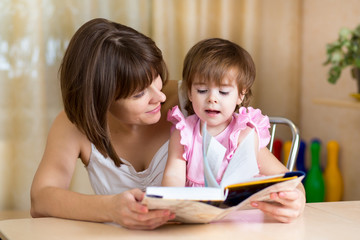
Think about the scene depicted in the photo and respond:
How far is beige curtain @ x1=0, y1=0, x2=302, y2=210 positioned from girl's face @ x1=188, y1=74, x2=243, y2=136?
1936mm

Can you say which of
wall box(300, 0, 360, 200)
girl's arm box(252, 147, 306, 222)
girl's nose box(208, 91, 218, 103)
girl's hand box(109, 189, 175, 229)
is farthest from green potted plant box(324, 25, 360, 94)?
girl's hand box(109, 189, 175, 229)

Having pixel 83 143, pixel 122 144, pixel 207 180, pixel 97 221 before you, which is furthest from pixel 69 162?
pixel 207 180

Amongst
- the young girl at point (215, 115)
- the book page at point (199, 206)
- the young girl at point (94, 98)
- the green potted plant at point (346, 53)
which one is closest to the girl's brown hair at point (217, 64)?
the young girl at point (215, 115)

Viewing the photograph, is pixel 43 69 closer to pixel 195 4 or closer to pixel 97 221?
pixel 195 4

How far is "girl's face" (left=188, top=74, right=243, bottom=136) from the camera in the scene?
134 centimetres

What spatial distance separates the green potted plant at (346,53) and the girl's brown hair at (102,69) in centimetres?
162

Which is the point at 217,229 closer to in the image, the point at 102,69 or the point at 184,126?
the point at 184,126

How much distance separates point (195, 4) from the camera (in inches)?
133

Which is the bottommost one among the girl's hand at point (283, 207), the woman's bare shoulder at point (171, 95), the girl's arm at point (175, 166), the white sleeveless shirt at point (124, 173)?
the white sleeveless shirt at point (124, 173)

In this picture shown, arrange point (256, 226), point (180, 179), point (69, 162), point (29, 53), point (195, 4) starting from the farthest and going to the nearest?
point (195, 4)
point (29, 53)
point (69, 162)
point (180, 179)
point (256, 226)

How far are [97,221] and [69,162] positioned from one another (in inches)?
13.5

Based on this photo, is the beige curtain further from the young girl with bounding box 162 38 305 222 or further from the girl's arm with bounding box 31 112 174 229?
the young girl with bounding box 162 38 305 222

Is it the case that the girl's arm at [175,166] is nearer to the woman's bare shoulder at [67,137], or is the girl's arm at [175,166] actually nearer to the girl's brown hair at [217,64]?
the girl's brown hair at [217,64]

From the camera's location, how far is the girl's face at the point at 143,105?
4.62 ft
